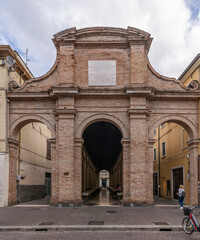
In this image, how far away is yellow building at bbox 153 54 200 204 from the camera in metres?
19.8

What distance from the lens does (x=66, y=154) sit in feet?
55.9

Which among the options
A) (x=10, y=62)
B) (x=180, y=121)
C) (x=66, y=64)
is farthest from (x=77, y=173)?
(x=10, y=62)

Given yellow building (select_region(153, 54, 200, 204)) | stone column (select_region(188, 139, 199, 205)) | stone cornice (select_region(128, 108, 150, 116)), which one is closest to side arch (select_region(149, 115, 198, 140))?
stone column (select_region(188, 139, 199, 205))

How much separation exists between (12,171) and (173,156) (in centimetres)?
1274

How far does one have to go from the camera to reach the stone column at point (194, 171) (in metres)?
17.2

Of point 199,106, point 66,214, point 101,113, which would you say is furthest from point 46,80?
point 199,106

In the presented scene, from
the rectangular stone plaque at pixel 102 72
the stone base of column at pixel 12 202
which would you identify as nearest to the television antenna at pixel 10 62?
the rectangular stone plaque at pixel 102 72

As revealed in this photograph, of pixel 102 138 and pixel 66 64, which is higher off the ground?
pixel 66 64

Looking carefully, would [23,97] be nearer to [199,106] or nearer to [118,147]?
[199,106]

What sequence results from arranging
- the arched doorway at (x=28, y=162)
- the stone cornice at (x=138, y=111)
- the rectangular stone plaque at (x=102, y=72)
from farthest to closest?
the arched doorway at (x=28, y=162) < the rectangular stone plaque at (x=102, y=72) < the stone cornice at (x=138, y=111)

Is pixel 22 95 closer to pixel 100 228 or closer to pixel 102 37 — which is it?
pixel 102 37

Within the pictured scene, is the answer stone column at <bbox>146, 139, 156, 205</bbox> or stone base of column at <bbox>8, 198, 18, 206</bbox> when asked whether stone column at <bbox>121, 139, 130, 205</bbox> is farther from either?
stone base of column at <bbox>8, 198, 18, 206</bbox>

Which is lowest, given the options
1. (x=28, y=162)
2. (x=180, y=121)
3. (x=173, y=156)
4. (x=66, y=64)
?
(x=28, y=162)

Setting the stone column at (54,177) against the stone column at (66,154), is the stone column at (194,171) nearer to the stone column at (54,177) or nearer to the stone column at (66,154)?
the stone column at (66,154)
